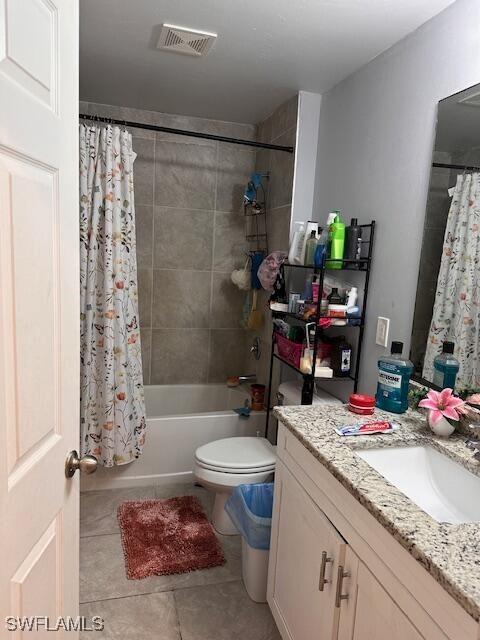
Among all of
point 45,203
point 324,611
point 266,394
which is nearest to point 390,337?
point 324,611

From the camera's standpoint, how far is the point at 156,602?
70.7 inches

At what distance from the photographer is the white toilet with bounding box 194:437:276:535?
2.09m

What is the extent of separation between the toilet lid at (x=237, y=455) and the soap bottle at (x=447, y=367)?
949 mm

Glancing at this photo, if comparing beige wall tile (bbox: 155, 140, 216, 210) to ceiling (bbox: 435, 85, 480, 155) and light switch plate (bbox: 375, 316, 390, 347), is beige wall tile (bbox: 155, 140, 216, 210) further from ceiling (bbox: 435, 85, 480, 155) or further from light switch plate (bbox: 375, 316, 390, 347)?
ceiling (bbox: 435, 85, 480, 155)

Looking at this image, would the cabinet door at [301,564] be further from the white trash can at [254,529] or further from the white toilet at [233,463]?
the white toilet at [233,463]

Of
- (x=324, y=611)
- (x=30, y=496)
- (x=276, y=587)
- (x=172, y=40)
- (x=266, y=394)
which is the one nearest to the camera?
Answer: (x=30, y=496)

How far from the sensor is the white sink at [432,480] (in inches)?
47.2

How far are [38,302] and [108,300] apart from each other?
1475 millimetres

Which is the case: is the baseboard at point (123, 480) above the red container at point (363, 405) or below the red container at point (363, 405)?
below

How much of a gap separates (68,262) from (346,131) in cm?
171

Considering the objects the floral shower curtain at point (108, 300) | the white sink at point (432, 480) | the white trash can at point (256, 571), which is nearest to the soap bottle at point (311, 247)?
the floral shower curtain at point (108, 300)

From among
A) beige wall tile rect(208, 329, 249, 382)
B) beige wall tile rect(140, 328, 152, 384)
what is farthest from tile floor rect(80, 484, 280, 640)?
beige wall tile rect(208, 329, 249, 382)

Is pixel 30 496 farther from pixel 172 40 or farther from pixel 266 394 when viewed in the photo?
pixel 266 394

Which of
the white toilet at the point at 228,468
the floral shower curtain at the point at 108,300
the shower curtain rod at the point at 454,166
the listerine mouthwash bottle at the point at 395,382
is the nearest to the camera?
the shower curtain rod at the point at 454,166
